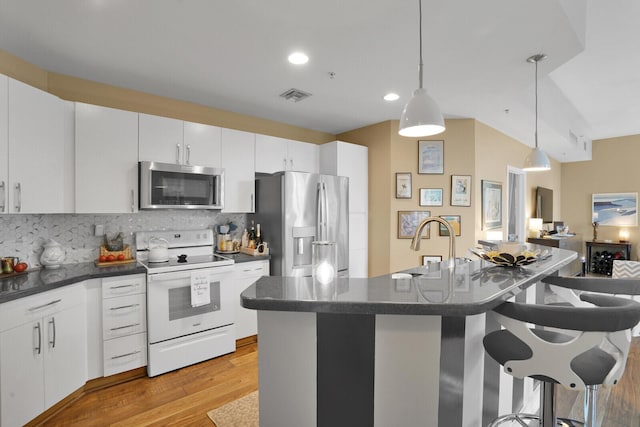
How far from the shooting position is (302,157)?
4102 millimetres

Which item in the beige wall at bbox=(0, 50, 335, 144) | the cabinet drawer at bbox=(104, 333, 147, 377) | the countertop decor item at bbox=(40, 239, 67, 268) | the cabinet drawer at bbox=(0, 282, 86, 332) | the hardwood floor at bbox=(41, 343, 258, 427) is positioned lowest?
the hardwood floor at bbox=(41, 343, 258, 427)

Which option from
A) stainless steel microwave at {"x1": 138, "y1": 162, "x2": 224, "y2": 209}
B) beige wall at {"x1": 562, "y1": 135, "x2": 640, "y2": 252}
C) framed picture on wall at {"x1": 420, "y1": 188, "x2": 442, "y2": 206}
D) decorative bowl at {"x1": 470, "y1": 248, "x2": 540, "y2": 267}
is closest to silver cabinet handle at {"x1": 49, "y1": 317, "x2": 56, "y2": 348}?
stainless steel microwave at {"x1": 138, "y1": 162, "x2": 224, "y2": 209}

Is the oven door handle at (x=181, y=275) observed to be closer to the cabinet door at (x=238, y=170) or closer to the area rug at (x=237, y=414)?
the cabinet door at (x=238, y=170)

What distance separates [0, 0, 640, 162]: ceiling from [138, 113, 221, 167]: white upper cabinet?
357 millimetres

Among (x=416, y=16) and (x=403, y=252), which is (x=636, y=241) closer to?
(x=403, y=252)

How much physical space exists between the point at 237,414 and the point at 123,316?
121 cm

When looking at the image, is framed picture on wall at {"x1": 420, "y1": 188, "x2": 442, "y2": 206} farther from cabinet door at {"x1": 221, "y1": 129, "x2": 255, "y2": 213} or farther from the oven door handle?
the oven door handle

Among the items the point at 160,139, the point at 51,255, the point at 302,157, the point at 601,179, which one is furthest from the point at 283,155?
the point at 601,179

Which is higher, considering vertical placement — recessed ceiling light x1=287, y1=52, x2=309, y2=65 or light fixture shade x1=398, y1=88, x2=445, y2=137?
recessed ceiling light x1=287, y1=52, x2=309, y2=65

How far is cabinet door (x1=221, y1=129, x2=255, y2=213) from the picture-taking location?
3.44 metres

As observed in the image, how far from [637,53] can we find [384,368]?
4.06 m

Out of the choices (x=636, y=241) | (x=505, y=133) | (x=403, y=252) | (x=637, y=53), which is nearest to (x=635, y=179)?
(x=636, y=241)

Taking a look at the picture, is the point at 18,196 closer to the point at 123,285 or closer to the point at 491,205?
the point at 123,285

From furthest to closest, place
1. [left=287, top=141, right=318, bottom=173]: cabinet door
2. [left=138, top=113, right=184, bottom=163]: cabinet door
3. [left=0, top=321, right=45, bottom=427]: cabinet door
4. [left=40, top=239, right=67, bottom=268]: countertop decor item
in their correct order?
[left=287, top=141, right=318, bottom=173]: cabinet door < [left=138, top=113, right=184, bottom=163]: cabinet door < [left=40, top=239, right=67, bottom=268]: countertop decor item < [left=0, top=321, right=45, bottom=427]: cabinet door
